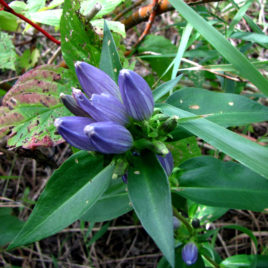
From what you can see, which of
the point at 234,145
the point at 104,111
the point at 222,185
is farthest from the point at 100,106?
the point at 222,185

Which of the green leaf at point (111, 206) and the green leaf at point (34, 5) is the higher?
the green leaf at point (34, 5)

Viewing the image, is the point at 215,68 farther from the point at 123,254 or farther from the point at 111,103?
the point at 123,254

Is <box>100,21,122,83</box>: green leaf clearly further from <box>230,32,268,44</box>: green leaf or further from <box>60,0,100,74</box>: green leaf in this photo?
<box>230,32,268,44</box>: green leaf

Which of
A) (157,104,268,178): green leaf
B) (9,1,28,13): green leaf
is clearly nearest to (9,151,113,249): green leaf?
→ (157,104,268,178): green leaf

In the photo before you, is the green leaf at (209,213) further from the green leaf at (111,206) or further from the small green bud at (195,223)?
the green leaf at (111,206)

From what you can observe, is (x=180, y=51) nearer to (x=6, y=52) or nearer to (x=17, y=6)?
(x=17, y=6)

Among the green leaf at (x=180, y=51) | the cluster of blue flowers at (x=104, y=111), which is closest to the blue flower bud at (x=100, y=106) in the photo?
the cluster of blue flowers at (x=104, y=111)
